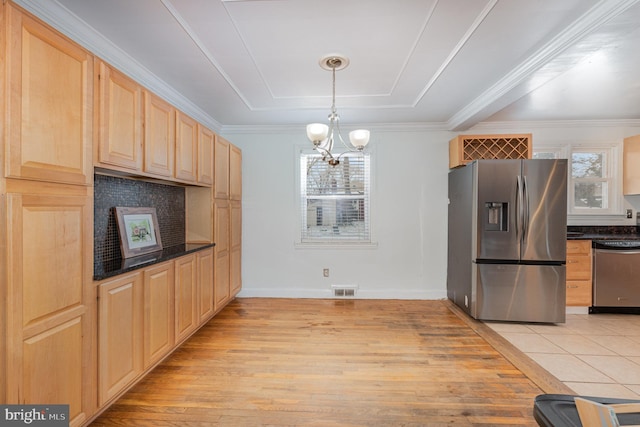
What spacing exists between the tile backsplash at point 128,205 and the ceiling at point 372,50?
947 mm

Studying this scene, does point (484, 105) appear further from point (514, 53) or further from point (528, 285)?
point (528, 285)

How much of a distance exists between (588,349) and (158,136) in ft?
13.9

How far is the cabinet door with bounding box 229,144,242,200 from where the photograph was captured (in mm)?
3750

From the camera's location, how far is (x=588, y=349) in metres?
2.74

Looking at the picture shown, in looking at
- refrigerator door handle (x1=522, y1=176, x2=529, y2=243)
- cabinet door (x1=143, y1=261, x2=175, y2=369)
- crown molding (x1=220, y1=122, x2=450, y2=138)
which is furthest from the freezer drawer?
cabinet door (x1=143, y1=261, x2=175, y2=369)

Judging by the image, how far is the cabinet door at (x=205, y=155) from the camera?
296 centimetres

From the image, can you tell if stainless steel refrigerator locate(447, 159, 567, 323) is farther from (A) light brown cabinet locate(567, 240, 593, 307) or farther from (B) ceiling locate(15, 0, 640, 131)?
(B) ceiling locate(15, 0, 640, 131)

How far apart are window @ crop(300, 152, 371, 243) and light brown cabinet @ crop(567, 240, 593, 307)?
2439mm

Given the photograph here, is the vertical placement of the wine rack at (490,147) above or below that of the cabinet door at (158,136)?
above

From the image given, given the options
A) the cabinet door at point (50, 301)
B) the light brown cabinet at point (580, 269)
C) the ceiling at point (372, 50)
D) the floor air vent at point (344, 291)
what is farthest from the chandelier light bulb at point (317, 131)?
the light brown cabinet at point (580, 269)

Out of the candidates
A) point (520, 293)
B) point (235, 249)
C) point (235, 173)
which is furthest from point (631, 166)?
point (235, 249)

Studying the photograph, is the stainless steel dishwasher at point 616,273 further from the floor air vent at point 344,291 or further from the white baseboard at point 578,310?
the floor air vent at point 344,291

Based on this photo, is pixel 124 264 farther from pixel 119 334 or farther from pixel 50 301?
pixel 50 301

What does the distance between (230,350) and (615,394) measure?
2983 mm
